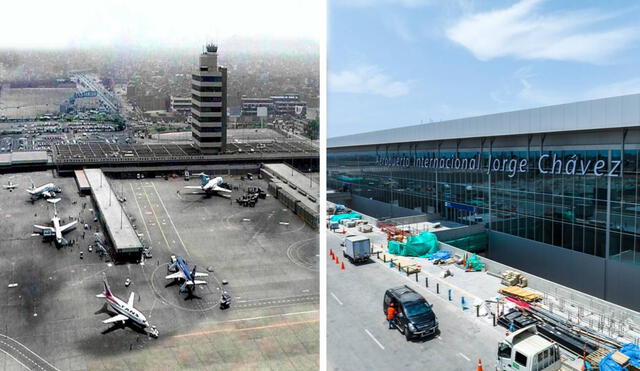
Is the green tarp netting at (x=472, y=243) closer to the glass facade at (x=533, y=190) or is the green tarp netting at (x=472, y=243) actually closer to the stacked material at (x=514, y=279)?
the glass facade at (x=533, y=190)

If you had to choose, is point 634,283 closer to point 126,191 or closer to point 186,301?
point 186,301

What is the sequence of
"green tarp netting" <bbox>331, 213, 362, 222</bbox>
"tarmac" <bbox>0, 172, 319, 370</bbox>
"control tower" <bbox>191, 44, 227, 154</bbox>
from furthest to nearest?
"control tower" <bbox>191, 44, 227, 154</bbox> < "green tarp netting" <bbox>331, 213, 362, 222</bbox> < "tarmac" <bbox>0, 172, 319, 370</bbox>

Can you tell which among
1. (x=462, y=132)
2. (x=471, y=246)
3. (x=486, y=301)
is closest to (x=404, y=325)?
(x=486, y=301)

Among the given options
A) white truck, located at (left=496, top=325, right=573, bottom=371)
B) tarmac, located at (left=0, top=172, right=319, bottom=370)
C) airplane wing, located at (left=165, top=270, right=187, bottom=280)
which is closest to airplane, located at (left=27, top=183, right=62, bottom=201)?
tarmac, located at (left=0, top=172, right=319, bottom=370)

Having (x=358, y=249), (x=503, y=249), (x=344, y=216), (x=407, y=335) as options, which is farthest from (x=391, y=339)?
(x=344, y=216)

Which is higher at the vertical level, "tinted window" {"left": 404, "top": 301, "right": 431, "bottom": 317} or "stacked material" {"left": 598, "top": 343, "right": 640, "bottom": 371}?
"tinted window" {"left": 404, "top": 301, "right": 431, "bottom": 317}

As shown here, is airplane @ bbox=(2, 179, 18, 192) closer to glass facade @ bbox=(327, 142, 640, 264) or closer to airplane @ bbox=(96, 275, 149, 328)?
airplane @ bbox=(96, 275, 149, 328)
